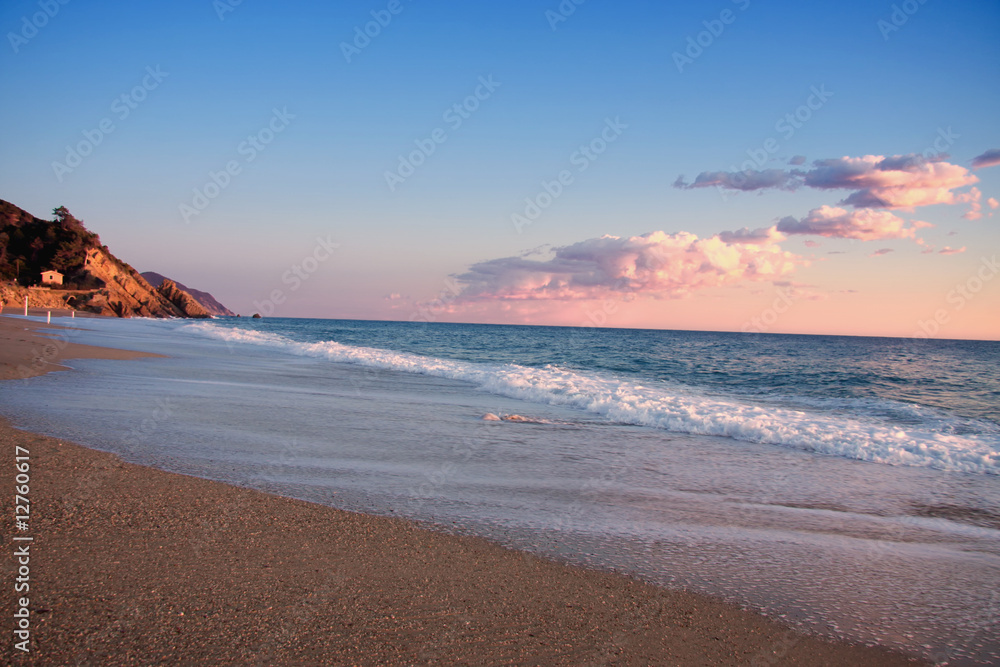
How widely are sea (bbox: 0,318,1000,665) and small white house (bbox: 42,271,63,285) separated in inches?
3609

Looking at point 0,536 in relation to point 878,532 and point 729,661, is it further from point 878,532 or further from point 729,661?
point 878,532

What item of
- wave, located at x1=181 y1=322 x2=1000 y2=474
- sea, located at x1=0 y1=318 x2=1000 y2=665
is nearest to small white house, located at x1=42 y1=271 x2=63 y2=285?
sea, located at x1=0 y1=318 x2=1000 y2=665

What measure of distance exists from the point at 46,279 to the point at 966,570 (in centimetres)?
11081

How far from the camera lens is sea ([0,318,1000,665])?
4020 mm

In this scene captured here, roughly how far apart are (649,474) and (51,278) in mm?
107860

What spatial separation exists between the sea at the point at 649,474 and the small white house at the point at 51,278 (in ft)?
301

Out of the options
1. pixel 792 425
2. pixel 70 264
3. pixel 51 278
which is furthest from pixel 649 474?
pixel 70 264

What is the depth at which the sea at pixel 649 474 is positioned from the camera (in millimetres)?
4020

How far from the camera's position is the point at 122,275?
99312mm

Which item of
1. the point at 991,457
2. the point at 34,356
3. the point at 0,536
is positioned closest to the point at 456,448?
the point at 0,536

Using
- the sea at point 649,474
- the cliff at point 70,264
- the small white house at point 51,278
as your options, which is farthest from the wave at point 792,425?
the small white house at point 51,278

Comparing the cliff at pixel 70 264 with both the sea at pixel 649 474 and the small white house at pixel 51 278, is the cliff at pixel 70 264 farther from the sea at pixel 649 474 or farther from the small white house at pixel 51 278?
the sea at pixel 649 474

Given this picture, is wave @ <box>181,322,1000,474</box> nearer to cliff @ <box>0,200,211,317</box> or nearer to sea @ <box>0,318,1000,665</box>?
sea @ <box>0,318,1000,665</box>

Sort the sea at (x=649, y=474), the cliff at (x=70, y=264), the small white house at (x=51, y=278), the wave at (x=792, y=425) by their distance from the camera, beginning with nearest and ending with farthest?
the sea at (x=649, y=474) → the wave at (x=792, y=425) → the small white house at (x=51, y=278) → the cliff at (x=70, y=264)
